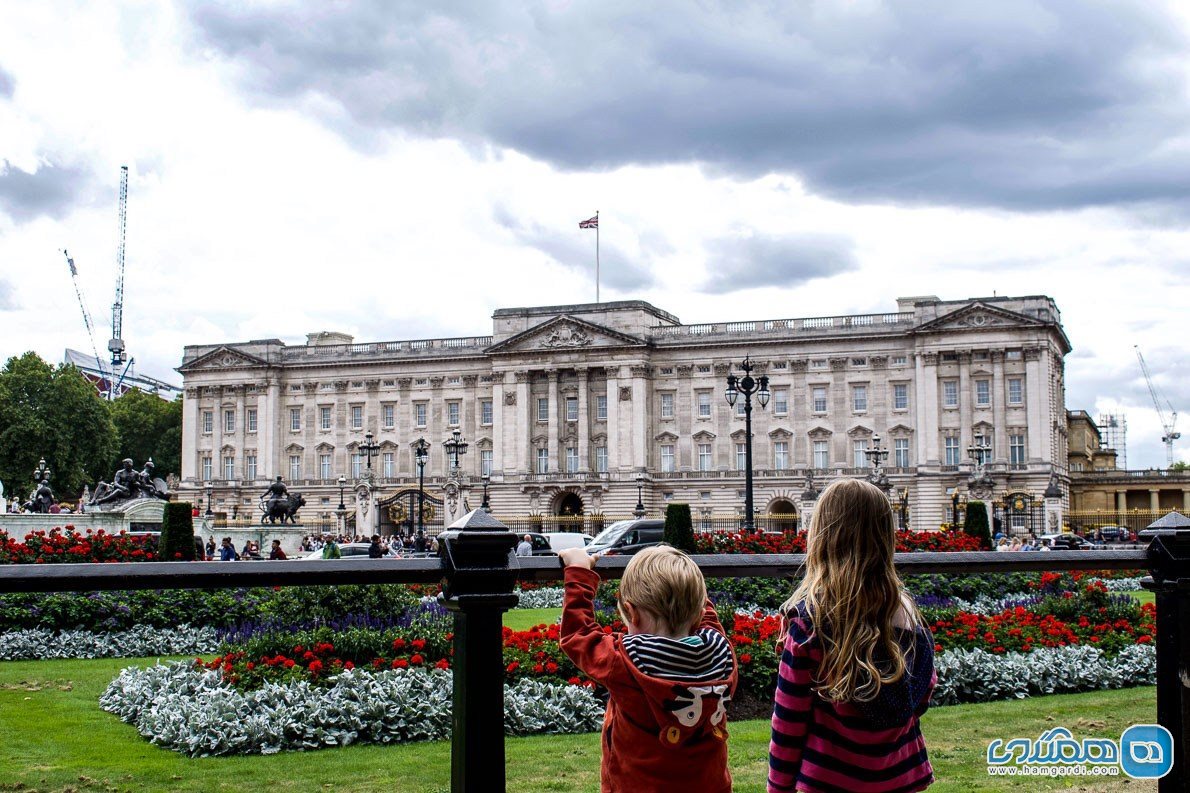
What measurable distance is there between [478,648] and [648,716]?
644 mm

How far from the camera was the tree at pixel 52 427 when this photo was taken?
77125mm

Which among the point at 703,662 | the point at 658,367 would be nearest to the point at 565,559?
the point at 703,662

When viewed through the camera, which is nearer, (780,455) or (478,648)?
(478,648)

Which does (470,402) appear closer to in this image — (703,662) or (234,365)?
(234,365)

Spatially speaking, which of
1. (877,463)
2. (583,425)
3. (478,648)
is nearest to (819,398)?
(583,425)

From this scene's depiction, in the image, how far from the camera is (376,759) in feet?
29.2

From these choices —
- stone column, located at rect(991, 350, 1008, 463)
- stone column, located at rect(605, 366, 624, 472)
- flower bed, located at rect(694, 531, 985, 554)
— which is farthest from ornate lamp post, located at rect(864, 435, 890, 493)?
flower bed, located at rect(694, 531, 985, 554)

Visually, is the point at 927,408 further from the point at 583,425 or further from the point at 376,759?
the point at 376,759

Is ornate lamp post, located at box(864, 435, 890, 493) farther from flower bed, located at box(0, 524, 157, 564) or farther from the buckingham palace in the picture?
flower bed, located at box(0, 524, 157, 564)

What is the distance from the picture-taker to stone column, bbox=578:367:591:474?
7950 cm

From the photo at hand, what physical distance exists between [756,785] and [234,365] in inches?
3270

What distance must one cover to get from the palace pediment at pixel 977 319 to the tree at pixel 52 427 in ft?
176

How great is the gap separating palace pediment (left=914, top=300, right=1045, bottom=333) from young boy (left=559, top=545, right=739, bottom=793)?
233ft

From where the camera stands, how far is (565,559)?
14.1 feet
